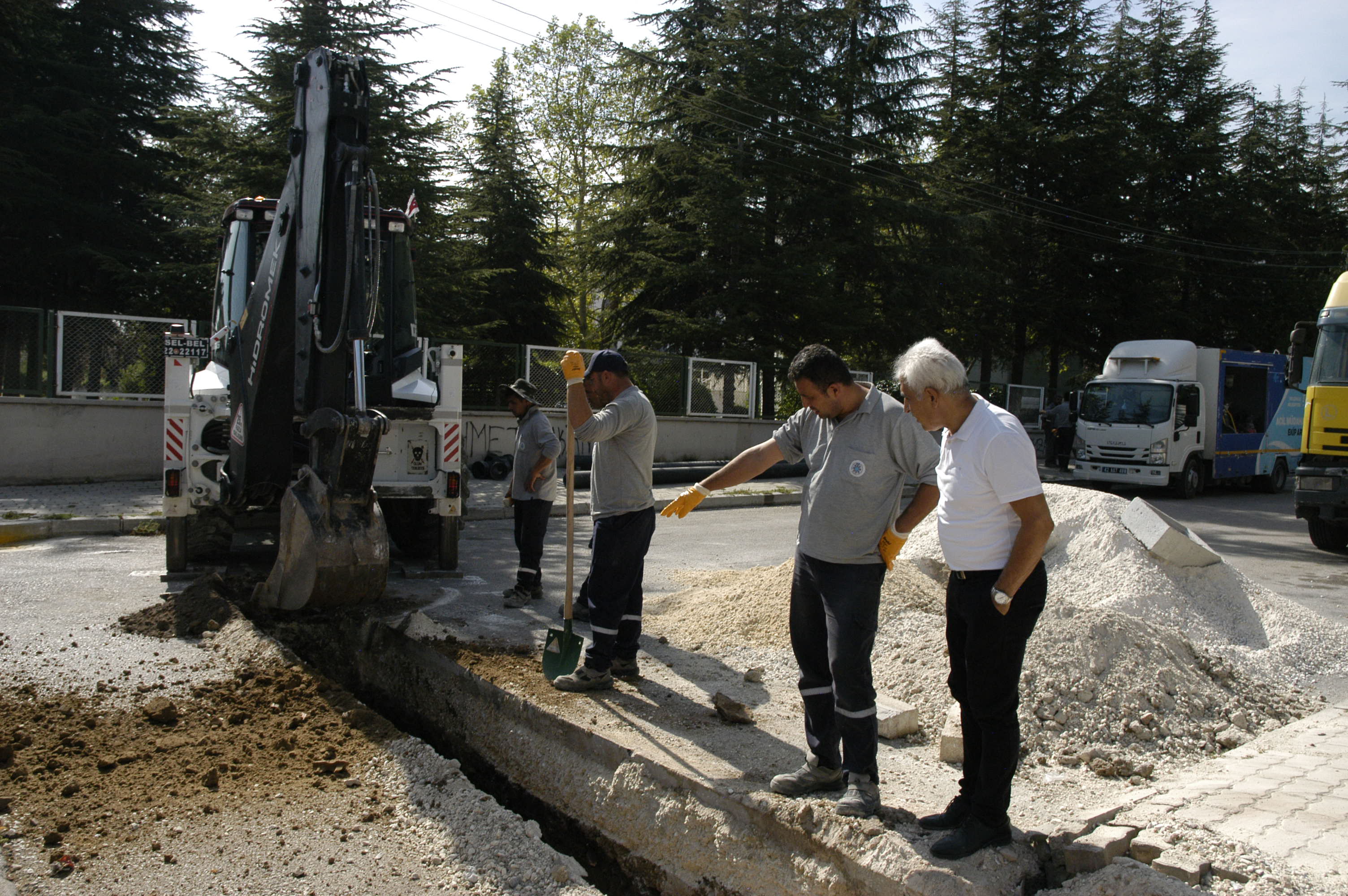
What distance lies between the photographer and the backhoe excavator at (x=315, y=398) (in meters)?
5.46

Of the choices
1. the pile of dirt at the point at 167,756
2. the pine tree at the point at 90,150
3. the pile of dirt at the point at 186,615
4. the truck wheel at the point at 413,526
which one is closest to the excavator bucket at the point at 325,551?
the pile of dirt at the point at 167,756

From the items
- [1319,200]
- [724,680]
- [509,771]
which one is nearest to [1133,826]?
[724,680]

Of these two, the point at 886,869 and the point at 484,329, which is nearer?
the point at 886,869

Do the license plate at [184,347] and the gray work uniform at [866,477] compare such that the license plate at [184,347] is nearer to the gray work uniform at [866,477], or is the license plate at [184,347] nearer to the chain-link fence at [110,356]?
the gray work uniform at [866,477]

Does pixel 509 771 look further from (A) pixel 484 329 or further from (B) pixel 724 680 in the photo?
(A) pixel 484 329

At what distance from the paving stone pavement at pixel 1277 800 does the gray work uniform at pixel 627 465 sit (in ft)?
8.87

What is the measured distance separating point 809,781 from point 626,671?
173cm

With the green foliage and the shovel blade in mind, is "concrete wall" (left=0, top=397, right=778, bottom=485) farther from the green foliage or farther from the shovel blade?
the green foliage

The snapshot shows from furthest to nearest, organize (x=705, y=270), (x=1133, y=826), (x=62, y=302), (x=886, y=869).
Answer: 1. (x=705, y=270)
2. (x=62, y=302)
3. (x=1133, y=826)
4. (x=886, y=869)

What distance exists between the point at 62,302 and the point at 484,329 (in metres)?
9.87

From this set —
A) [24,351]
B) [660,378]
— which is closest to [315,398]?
[24,351]

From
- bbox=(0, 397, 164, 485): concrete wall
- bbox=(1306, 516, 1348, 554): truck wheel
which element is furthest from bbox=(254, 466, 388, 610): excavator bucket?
bbox=(1306, 516, 1348, 554): truck wheel

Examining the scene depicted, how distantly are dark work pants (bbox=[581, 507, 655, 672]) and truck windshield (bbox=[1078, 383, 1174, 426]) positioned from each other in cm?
1740

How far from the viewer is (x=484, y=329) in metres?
22.7
